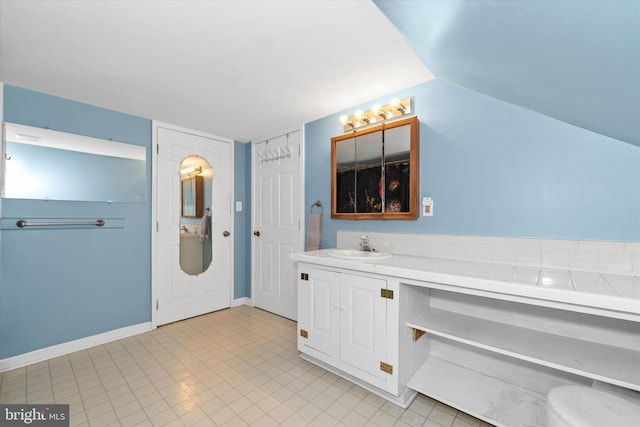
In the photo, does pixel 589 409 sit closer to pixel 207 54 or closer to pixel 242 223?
pixel 207 54

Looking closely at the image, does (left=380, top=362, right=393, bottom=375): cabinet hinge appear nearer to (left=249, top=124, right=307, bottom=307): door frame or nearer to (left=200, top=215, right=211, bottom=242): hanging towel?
(left=249, top=124, right=307, bottom=307): door frame

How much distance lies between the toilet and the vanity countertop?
351 mm

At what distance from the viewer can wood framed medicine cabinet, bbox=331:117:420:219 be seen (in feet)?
7.04

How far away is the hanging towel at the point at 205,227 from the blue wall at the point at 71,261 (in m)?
0.55

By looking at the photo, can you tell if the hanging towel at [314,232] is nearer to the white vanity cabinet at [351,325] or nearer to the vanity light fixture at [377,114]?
the white vanity cabinet at [351,325]

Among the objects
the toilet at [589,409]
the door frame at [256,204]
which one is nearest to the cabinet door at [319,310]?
the door frame at [256,204]

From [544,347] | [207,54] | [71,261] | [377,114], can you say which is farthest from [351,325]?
[71,261]

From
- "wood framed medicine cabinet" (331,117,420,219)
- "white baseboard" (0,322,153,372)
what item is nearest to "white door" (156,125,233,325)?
"white baseboard" (0,322,153,372)

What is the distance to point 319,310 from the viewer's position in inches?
81.4

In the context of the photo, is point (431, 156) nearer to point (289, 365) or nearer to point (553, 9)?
point (553, 9)

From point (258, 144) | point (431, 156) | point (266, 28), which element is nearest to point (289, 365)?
point (431, 156)

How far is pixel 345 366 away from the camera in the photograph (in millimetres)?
1893

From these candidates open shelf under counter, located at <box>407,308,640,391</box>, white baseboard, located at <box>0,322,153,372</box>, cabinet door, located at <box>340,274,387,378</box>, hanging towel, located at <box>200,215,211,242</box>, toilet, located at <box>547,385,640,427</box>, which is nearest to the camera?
toilet, located at <box>547,385,640,427</box>

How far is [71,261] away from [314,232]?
214 centimetres
